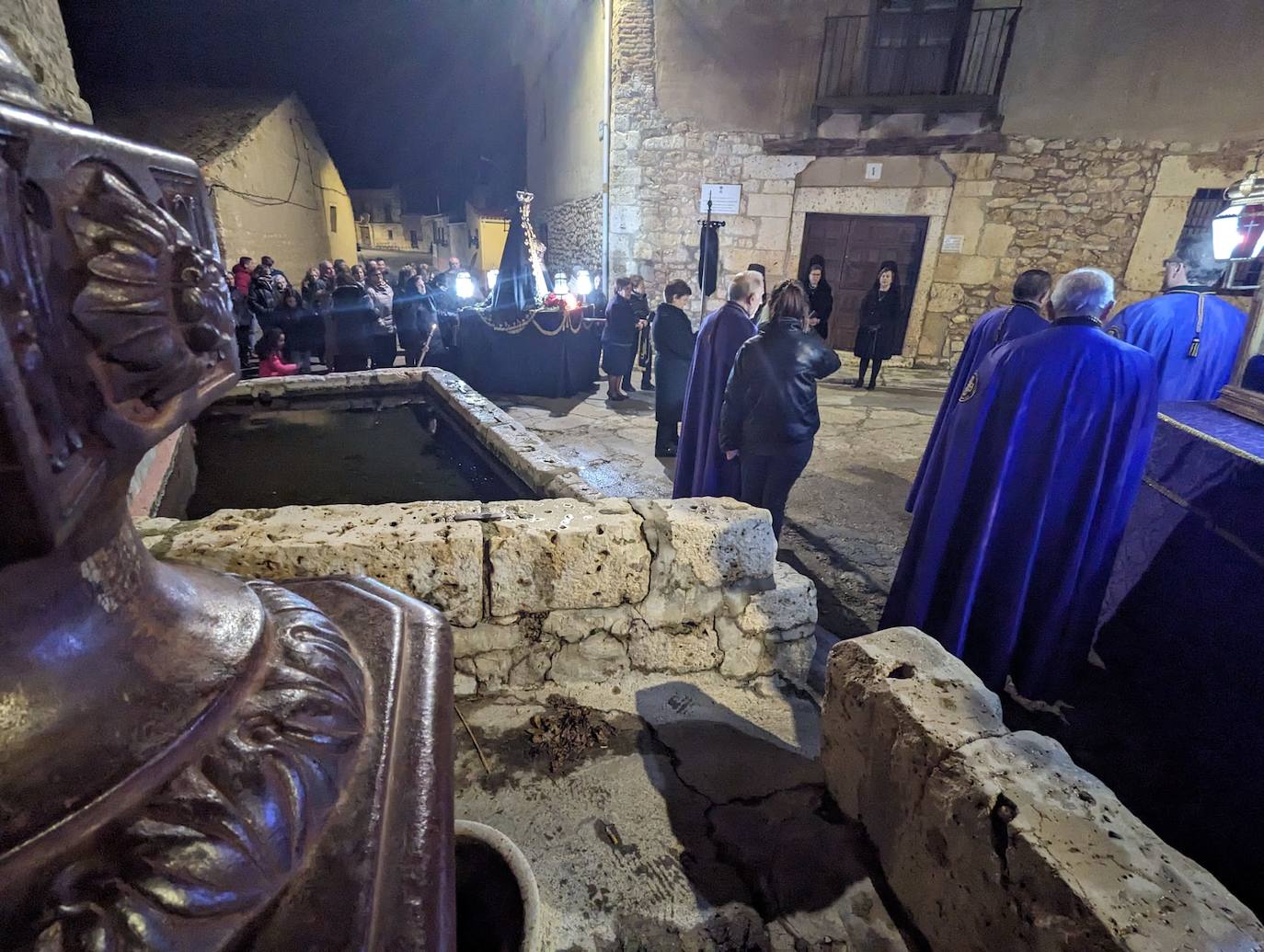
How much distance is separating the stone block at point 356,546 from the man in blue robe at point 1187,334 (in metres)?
4.73

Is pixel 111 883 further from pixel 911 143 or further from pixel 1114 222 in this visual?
pixel 1114 222

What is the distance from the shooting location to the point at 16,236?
19.2 inches

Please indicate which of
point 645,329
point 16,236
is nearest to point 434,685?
point 16,236

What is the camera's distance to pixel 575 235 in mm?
13180

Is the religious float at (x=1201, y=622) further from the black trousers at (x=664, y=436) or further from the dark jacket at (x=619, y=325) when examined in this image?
the dark jacket at (x=619, y=325)

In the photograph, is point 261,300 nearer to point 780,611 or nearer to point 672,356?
point 672,356

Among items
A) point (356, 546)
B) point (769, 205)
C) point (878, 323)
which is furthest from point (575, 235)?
point (356, 546)

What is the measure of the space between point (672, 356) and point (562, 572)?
4.00 m

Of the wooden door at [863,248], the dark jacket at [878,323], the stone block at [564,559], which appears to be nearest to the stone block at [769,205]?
the wooden door at [863,248]

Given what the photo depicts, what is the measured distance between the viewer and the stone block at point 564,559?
2129mm

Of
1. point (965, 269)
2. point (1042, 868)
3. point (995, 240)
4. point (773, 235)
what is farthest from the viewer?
point (773, 235)

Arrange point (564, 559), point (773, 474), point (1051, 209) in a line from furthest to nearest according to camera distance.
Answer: point (1051, 209) < point (773, 474) < point (564, 559)

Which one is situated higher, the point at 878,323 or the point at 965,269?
the point at 965,269

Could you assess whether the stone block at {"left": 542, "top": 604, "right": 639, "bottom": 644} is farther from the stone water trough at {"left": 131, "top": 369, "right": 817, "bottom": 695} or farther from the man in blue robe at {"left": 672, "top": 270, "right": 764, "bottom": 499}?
the man in blue robe at {"left": 672, "top": 270, "right": 764, "bottom": 499}
